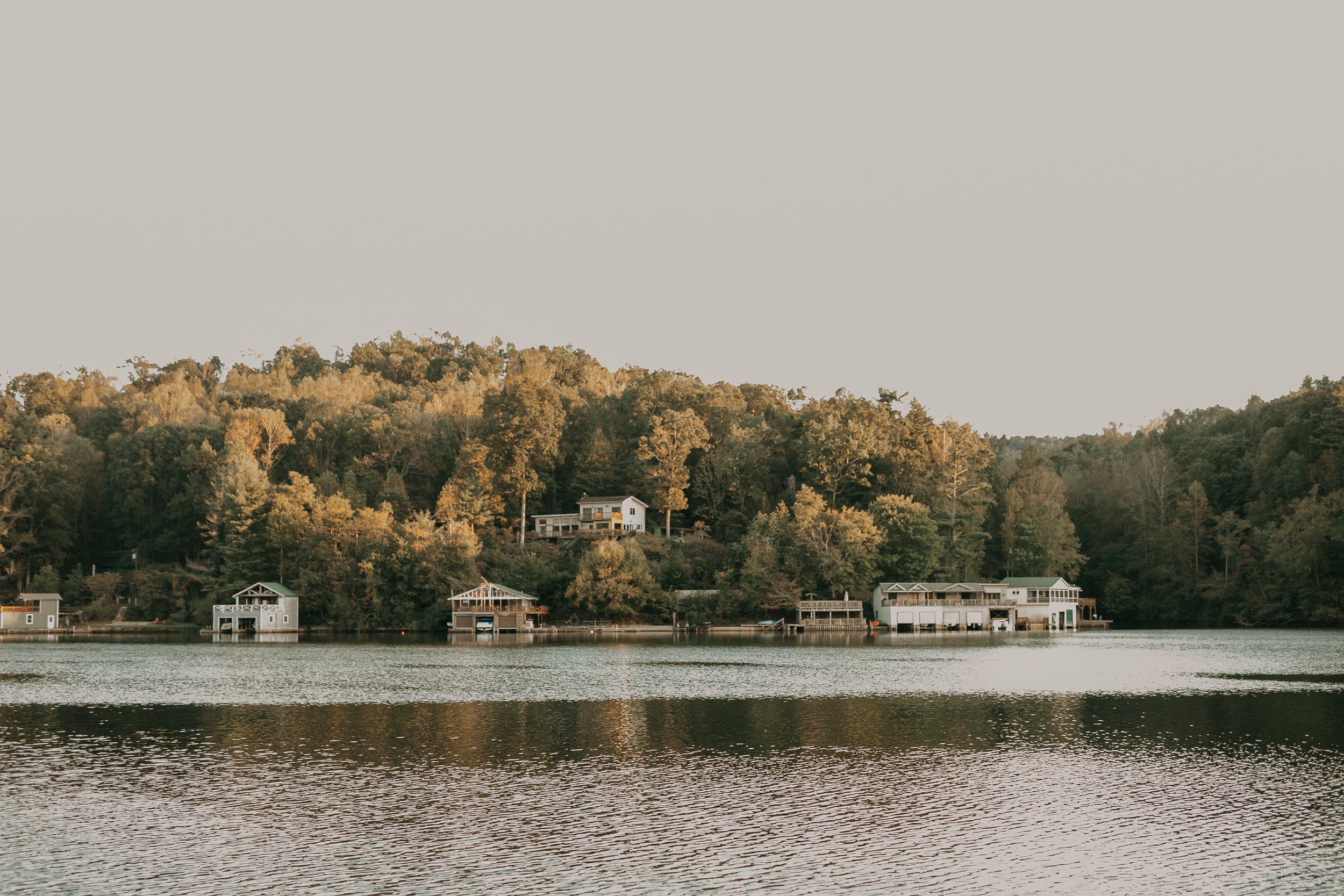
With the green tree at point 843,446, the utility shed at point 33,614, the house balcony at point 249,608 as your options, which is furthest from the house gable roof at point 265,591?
the green tree at point 843,446

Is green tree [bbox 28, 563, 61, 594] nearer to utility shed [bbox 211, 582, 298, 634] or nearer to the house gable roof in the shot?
utility shed [bbox 211, 582, 298, 634]

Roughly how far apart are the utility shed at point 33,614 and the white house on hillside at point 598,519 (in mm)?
41746

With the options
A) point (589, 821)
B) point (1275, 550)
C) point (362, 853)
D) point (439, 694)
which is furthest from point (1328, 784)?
point (1275, 550)

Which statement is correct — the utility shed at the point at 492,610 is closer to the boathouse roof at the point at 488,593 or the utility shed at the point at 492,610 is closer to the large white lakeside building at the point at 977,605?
the boathouse roof at the point at 488,593

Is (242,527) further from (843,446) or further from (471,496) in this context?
(843,446)

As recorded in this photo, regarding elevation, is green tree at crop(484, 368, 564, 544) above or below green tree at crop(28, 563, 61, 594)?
above

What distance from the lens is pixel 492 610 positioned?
9644 cm

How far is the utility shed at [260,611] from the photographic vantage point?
9850 centimetres

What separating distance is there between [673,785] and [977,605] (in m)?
85.6

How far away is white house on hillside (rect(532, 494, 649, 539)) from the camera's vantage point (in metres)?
108

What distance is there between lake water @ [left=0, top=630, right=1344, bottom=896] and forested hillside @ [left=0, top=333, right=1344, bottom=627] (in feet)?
156

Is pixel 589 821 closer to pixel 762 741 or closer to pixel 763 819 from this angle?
pixel 763 819

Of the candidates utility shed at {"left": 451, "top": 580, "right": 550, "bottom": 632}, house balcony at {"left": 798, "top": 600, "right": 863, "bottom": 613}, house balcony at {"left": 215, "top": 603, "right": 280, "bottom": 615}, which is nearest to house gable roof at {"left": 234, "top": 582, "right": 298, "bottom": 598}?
house balcony at {"left": 215, "top": 603, "right": 280, "bottom": 615}

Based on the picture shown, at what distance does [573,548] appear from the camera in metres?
107
